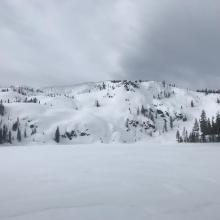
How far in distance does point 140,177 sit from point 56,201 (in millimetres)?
10074

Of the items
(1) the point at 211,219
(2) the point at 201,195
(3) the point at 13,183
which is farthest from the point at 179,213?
(3) the point at 13,183

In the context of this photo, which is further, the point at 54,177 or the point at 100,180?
the point at 54,177

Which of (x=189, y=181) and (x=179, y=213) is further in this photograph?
(x=189, y=181)

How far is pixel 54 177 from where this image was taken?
23422 mm

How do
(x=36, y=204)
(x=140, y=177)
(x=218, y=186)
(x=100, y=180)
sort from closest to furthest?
1. (x=36, y=204)
2. (x=218, y=186)
3. (x=100, y=180)
4. (x=140, y=177)

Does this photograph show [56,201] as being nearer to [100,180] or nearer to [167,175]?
[100,180]

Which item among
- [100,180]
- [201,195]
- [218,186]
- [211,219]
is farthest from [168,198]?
[100,180]

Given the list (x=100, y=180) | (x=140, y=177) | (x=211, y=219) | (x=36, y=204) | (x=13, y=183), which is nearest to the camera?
(x=211, y=219)

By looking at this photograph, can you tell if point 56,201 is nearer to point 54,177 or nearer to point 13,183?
point 13,183

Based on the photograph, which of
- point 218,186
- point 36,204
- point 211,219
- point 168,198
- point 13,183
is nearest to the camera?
point 211,219

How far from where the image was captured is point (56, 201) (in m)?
15.1

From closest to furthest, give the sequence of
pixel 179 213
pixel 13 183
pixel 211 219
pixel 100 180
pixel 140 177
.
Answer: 1. pixel 211 219
2. pixel 179 213
3. pixel 13 183
4. pixel 100 180
5. pixel 140 177

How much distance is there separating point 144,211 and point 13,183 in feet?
39.2

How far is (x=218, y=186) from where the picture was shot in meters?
19.2
